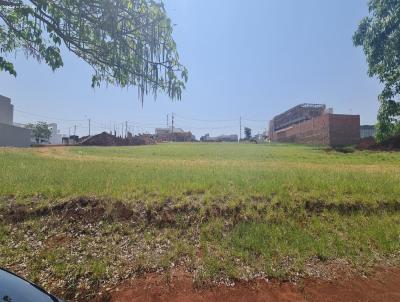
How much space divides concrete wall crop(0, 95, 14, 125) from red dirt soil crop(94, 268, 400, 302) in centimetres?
5589

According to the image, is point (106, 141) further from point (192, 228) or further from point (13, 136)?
point (192, 228)

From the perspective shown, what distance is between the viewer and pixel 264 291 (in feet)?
14.8

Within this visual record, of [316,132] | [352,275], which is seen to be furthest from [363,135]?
[352,275]

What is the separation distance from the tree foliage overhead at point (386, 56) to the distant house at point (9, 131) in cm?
5125

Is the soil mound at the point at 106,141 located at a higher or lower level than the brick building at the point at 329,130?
lower

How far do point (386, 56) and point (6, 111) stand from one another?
5833 centimetres

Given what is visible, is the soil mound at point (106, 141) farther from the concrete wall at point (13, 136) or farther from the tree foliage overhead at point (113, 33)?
the tree foliage overhead at point (113, 33)

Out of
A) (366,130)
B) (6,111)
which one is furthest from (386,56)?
(6,111)

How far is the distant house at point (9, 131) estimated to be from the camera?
4806cm

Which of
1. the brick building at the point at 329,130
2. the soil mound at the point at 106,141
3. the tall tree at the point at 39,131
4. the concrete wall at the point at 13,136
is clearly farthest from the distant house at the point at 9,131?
the brick building at the point at 329,130

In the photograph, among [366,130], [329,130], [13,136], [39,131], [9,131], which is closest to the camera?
[329,130]

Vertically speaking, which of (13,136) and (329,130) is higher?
(329,130)

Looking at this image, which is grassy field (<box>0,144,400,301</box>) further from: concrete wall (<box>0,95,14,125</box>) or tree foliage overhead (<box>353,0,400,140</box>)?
concrete wall (<box>0,95,14,125</box>)

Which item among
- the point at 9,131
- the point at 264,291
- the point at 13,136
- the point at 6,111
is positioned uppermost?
the point at 6,111
